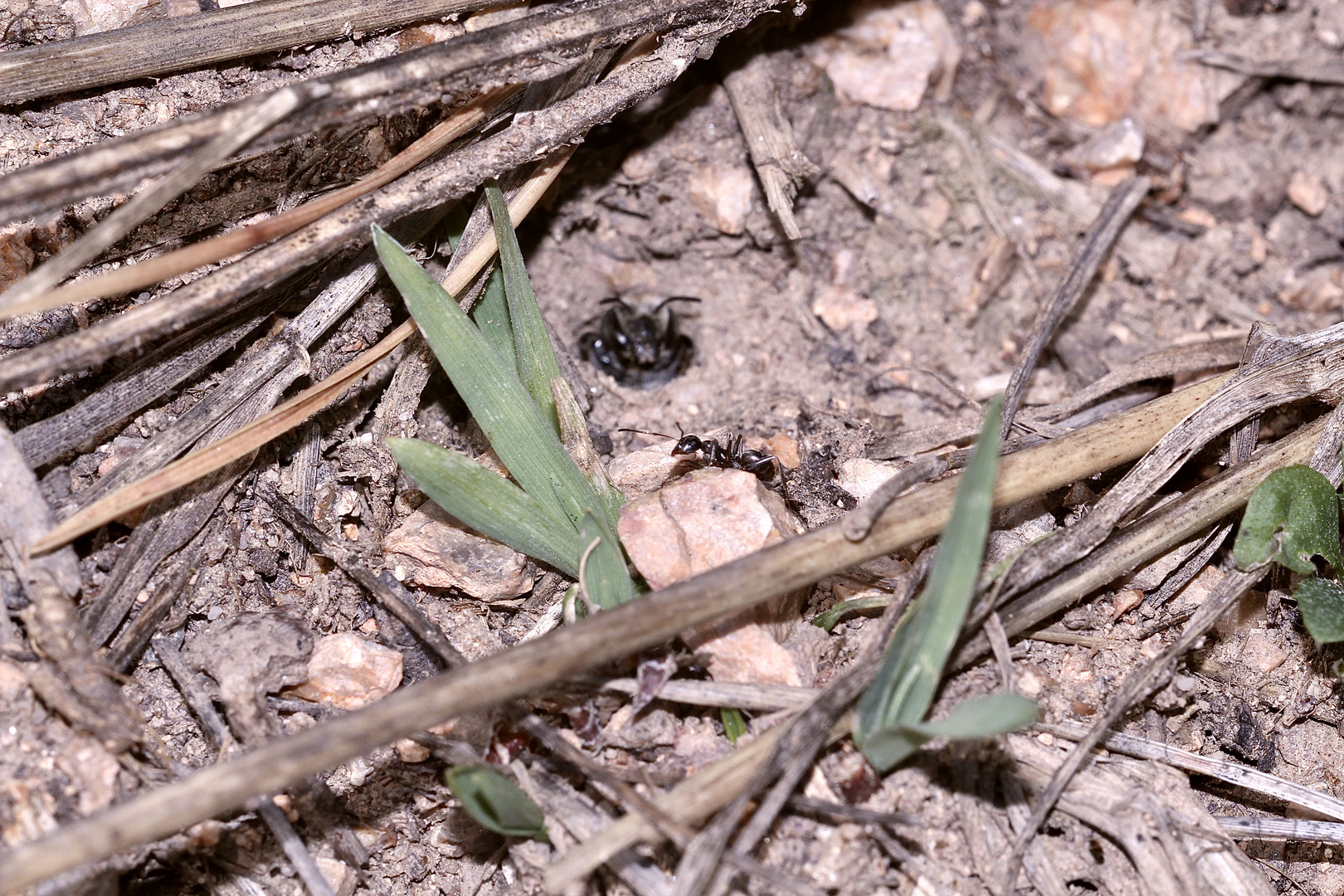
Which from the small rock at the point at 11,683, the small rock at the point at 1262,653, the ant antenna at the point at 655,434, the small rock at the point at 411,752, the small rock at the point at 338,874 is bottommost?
the small rock at the point at 1262,653

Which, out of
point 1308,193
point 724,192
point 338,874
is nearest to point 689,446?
point 724,192

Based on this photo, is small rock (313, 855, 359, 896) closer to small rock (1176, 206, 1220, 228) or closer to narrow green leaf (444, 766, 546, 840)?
narrow green leaf (444, 766, 546, 840)

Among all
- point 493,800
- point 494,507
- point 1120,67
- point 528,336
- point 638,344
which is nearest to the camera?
point 493,800

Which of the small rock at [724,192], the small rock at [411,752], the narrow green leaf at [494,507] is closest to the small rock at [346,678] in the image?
the small rock at [411,752]

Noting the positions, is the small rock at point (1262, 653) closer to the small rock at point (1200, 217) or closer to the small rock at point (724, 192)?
the small rock at point (1200, 217)

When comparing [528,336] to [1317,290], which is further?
[1317,290]

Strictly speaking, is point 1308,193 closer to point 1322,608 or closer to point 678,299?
point 1322,608

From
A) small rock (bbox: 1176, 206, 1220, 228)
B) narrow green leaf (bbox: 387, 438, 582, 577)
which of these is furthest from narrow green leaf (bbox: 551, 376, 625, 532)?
small rock (bbox: 1176, 206, 1220, 228)

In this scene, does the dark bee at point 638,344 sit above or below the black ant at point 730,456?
above
